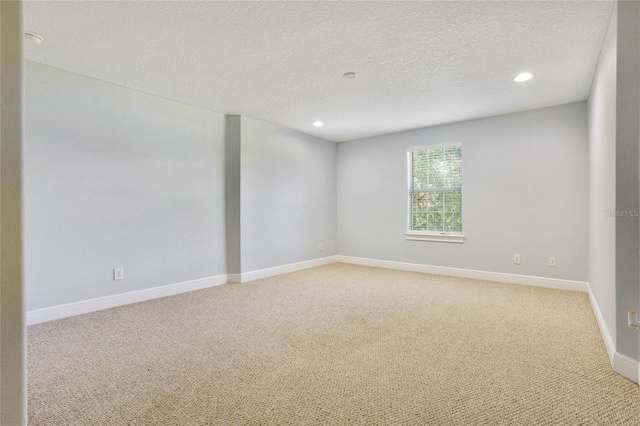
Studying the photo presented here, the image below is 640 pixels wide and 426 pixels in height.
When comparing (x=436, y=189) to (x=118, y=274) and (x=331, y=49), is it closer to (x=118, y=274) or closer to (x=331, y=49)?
(x=331, y=49)

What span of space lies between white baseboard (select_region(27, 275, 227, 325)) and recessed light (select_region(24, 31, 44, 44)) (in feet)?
7.24

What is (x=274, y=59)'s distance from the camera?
8.98 ft

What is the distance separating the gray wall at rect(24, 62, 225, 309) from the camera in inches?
112

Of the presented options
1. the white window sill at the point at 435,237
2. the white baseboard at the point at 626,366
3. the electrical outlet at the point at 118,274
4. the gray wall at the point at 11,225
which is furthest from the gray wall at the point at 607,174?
the electrical outlet at the point at 118,274

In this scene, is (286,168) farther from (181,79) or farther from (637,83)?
(637,83)

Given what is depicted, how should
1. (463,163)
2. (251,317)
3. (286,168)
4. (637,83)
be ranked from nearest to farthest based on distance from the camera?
(637,83) < (251,317) < (463,163) < (286,168)

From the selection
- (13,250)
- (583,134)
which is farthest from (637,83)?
(13,250)

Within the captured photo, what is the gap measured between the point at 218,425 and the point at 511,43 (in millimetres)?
3135

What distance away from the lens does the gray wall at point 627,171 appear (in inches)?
71.0

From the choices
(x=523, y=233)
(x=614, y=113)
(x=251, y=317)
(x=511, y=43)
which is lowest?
→ (x=251, y=317)

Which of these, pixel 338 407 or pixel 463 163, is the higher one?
pixel 463 163

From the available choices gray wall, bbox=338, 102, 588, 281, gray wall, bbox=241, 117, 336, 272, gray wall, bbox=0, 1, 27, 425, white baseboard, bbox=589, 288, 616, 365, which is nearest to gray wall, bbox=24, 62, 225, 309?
gray wall, bbox=241, 117, 336, 272

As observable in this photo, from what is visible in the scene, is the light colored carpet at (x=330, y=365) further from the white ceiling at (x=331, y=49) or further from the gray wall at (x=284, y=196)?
the white ceiling at (x=331, y=49)

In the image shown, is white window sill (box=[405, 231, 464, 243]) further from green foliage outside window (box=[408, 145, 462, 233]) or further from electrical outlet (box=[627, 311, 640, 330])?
electrical outlet (box=[627, 311, 640, 330])
